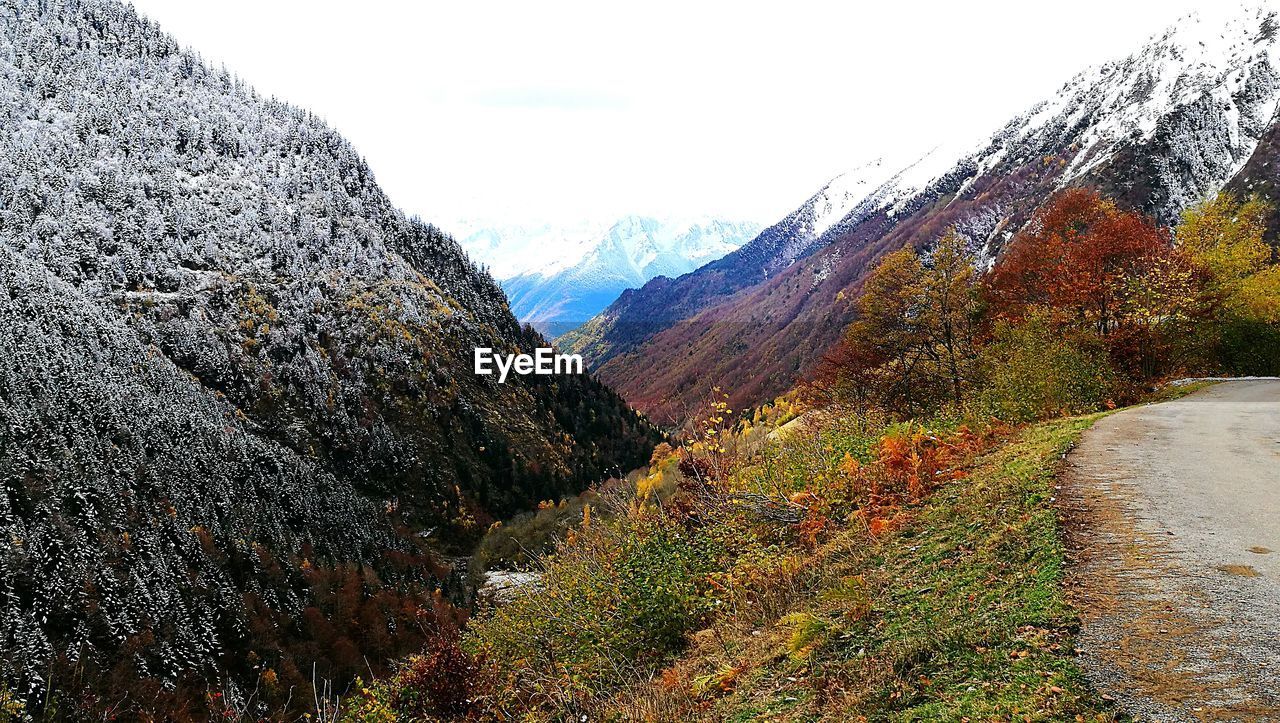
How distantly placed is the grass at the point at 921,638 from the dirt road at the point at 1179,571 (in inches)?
11.1

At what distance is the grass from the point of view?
177 inches

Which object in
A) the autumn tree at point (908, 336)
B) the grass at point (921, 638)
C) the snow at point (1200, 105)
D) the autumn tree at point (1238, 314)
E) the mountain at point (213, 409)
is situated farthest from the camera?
the snow at point (1200, 105)

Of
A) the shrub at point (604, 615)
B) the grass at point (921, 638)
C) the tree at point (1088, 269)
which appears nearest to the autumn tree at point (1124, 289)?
the tree at point (1088, 269)

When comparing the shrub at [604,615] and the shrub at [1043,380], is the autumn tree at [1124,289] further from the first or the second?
the shrub at [604,615]

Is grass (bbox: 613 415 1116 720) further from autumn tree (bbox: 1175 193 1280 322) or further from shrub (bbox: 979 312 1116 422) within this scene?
autumn tree (bbox: 1175 193 1280 322)

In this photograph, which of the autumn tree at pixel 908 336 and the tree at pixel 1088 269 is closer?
the autumn tree at pixel 908 336

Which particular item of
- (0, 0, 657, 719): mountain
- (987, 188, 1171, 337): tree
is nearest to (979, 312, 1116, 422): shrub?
(987, 188, 1171, 337): tree

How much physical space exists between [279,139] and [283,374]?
10195 cm

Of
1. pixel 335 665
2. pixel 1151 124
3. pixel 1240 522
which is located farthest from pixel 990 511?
pixel 1151 124

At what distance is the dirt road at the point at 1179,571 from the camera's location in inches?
160

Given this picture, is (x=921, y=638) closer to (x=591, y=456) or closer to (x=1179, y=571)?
(x=1179, y=571)

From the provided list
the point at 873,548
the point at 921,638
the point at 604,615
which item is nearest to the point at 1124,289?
the point at 873,548

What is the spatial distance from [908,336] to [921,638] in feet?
50.7

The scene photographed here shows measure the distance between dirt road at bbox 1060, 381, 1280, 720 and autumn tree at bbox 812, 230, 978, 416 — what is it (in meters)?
7.38
